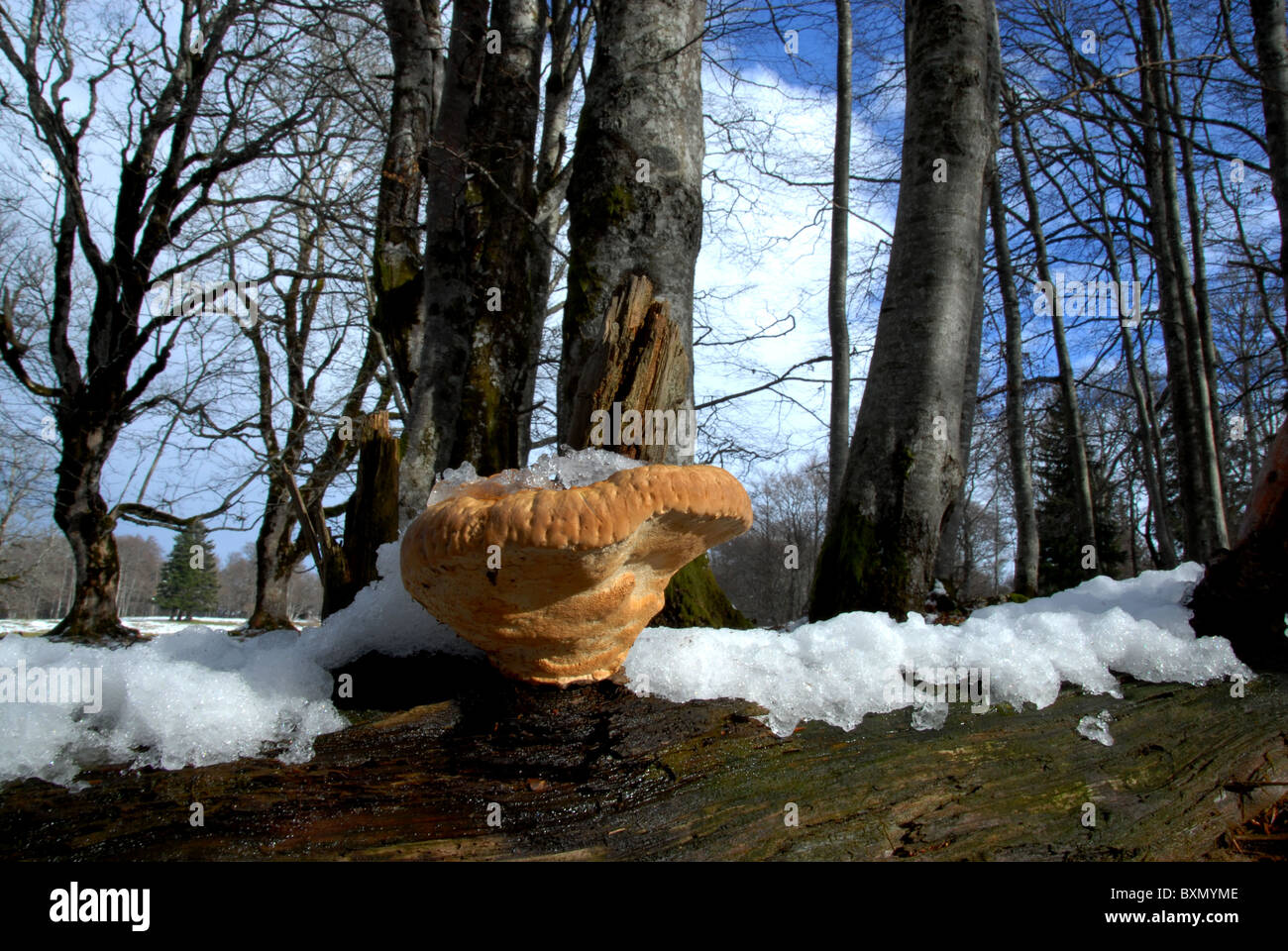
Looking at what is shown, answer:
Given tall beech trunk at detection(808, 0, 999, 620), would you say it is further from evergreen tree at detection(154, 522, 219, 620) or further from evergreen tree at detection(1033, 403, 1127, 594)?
evergreen tree at detection(154, 522, 219, 620)

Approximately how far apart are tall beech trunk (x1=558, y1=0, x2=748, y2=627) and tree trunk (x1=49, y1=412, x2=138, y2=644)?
1102 centimetres

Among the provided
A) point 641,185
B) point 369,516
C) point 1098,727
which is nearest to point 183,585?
point 369,516

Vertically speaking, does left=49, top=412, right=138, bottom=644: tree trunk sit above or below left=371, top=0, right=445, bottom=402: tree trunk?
below

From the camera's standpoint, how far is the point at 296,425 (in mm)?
12711

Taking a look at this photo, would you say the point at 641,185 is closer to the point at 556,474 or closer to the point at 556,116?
the point at 556,474

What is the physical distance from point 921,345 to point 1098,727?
7.18ft

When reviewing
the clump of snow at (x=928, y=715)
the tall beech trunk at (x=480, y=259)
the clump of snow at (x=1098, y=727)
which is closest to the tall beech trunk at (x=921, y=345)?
the clump of snow at (x=1098, y=727)

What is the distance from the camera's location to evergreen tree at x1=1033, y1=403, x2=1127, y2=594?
16.6 m

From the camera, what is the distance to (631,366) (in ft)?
6.10

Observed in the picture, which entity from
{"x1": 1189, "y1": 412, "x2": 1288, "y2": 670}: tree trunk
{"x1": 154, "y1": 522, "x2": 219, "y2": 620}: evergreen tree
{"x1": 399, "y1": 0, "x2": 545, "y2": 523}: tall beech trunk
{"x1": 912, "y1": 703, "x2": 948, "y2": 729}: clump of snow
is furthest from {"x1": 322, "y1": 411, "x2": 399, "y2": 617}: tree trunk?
{"x1": 154, "y1": 522, "x2": 219, "y2": 620}: evergreen tree

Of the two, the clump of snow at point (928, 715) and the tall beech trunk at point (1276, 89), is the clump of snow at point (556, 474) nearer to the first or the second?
the clump of snow at point (928, 715)

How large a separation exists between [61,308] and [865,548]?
13.2m
